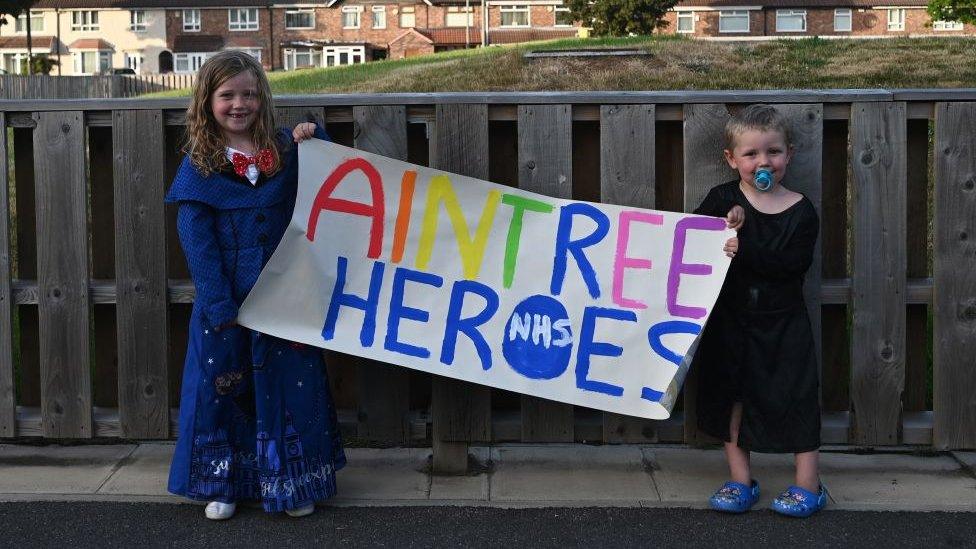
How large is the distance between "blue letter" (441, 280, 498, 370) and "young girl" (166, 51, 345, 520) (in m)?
0.50

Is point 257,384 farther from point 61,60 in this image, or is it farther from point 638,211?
point 61,60

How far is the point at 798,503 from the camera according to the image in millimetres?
3969

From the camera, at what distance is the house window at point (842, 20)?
6844 cm

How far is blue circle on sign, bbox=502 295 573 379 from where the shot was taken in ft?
13.6

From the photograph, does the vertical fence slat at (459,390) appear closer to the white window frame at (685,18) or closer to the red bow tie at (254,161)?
the red bow tie at (254,161)

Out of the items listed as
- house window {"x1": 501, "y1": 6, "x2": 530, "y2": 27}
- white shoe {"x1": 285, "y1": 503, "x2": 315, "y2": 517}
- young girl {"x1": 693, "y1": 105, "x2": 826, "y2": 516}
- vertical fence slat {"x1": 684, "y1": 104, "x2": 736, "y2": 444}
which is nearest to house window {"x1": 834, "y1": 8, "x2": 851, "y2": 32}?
house window {"x1": 501, "y1": 6, "x2": 530, "y2": 27}

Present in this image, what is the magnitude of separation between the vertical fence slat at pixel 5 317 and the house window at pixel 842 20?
69219 millimetres

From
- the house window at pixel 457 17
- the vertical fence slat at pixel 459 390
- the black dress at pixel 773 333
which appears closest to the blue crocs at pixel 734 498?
the black dress at pixel 773 333

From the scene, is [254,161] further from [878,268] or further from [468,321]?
[878,268]

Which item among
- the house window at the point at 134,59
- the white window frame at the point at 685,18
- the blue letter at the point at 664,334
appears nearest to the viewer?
the blue letter at the point at 664,334

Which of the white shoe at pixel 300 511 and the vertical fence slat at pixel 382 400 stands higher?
the vertical fence slat at pixel 382 400

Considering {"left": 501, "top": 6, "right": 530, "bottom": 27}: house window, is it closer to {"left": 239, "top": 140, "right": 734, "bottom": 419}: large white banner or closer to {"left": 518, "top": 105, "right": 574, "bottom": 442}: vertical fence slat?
{"left": 518, "top": 105, "right": 574, "bottom": 442}: vertical fence slat

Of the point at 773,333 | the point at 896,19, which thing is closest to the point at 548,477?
the point at 773,333

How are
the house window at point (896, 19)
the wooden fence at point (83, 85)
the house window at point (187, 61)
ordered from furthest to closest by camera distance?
1. the house window at point (187, 61)
2. the house window at point (896, 19)
3. the wooden fence at point (83, 85)
